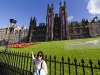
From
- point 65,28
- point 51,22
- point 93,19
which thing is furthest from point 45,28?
point 93,19

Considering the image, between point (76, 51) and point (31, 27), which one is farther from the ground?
point (31, 27)

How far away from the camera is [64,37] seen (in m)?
59.8

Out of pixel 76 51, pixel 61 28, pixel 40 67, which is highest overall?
pixel 61 28

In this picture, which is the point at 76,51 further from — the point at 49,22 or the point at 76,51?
the point at 49,22

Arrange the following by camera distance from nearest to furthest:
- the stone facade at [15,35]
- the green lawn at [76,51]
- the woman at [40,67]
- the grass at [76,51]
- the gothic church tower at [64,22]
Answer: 1. the woman at [40,67]
2. the grass at [76,51]
3. the green lawn at [76,51]
4. the gothic church tower at [64,22]
5. the stone facade at [15,35]

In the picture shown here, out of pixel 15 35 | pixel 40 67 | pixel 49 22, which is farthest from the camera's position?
pixel 15 35

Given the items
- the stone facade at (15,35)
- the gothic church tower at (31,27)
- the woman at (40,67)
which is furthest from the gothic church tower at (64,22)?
the woman at (40,67)

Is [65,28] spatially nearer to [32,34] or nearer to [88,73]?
[32,34]

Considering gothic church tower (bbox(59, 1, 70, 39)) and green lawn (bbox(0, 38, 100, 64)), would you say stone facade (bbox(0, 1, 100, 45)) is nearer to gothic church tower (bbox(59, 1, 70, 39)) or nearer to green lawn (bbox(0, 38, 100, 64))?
gothic church tower (bbox(59, 1, 70, 39))

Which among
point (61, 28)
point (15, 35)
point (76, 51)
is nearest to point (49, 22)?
point (61, 28)

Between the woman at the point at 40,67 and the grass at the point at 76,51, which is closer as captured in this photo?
the woman at the point at 40,67

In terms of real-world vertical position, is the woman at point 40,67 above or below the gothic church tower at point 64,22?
below

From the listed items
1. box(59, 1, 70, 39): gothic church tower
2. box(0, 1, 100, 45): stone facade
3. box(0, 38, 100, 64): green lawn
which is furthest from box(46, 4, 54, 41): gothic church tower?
box(0, 38, 100, 64): green lawn

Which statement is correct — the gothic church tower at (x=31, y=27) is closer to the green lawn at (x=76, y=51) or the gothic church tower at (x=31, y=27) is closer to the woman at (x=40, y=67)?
the green lawn at (x=76, y=51)
